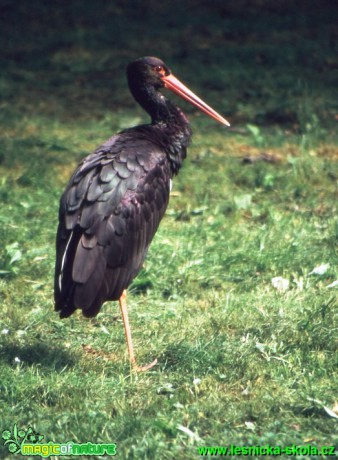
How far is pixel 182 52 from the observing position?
425 inches

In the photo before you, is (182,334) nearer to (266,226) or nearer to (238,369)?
(238,369)

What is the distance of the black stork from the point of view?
5.05 meters

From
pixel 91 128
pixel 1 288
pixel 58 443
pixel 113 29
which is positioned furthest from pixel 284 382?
pixel 113 29

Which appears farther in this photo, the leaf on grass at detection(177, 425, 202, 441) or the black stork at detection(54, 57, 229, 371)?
the black stork at detection(54, 57, 229, 371)

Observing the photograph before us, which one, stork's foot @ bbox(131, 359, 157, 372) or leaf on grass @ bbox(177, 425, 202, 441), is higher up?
leaf on grass @ bbox(177, 425, 202, 441)

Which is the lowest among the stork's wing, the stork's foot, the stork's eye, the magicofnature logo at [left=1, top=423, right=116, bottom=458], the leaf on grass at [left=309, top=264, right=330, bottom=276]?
the stork's foot

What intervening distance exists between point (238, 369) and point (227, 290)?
124 cm

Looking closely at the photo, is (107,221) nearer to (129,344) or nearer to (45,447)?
(129,344)

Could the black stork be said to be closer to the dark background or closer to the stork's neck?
the stork's neck

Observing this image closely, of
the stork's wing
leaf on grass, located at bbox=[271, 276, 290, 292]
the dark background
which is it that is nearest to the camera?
the stork's wing

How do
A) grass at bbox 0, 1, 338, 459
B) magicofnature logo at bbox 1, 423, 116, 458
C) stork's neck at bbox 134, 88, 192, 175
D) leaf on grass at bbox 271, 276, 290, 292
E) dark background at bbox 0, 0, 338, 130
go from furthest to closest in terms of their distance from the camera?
dark background at bbox 0, 0, 338, 130 < leaf on grass at bbox 271, 276, 290, 292 < stork's neck at bbox 134, 88, 192, 175 < grass at bbox 0, 1, 338, 459 < magicofnature logo at bbox 1, 423, 116, 458

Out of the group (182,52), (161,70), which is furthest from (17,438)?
(182,52)

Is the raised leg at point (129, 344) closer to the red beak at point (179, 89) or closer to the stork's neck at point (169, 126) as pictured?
the stork's neck at point (169, 126)

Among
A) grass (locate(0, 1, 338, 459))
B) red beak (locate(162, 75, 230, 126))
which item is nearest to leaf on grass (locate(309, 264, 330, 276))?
grass (locate(0, 1, 338, 459))
